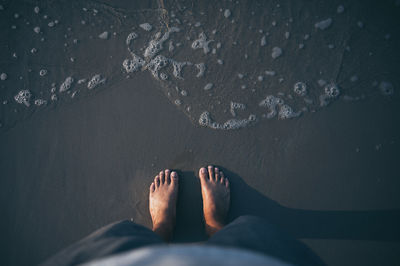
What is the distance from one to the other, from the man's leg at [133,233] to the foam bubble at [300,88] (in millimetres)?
1167

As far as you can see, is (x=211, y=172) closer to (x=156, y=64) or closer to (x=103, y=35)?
(x=156, y=64)

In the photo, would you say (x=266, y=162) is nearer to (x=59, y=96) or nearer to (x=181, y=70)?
(x=181, y=70)

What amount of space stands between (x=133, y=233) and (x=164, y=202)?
1.33ft

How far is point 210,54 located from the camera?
167 centimetres

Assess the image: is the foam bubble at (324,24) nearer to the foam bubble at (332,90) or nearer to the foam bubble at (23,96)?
the foam bubble at (332,90)

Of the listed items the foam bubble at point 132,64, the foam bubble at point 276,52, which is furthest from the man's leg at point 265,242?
the foam bubble at point 132,64

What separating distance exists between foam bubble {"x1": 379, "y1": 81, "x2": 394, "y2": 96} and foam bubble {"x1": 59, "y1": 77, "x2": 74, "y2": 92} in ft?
8.13

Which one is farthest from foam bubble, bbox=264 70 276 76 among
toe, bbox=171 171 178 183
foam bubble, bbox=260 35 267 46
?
toe, bbox=171 171 178 183

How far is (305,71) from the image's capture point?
5.39 ft

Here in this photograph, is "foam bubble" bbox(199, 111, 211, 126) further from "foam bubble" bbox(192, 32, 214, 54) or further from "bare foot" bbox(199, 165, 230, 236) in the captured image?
"foam bubble" bbox(192, 32, 214, 54)

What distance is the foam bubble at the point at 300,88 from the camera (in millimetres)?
1640

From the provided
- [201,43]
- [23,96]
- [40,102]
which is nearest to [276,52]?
[201,43]

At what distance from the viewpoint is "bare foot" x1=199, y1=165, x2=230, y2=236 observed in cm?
150

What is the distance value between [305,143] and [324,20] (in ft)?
3.30
